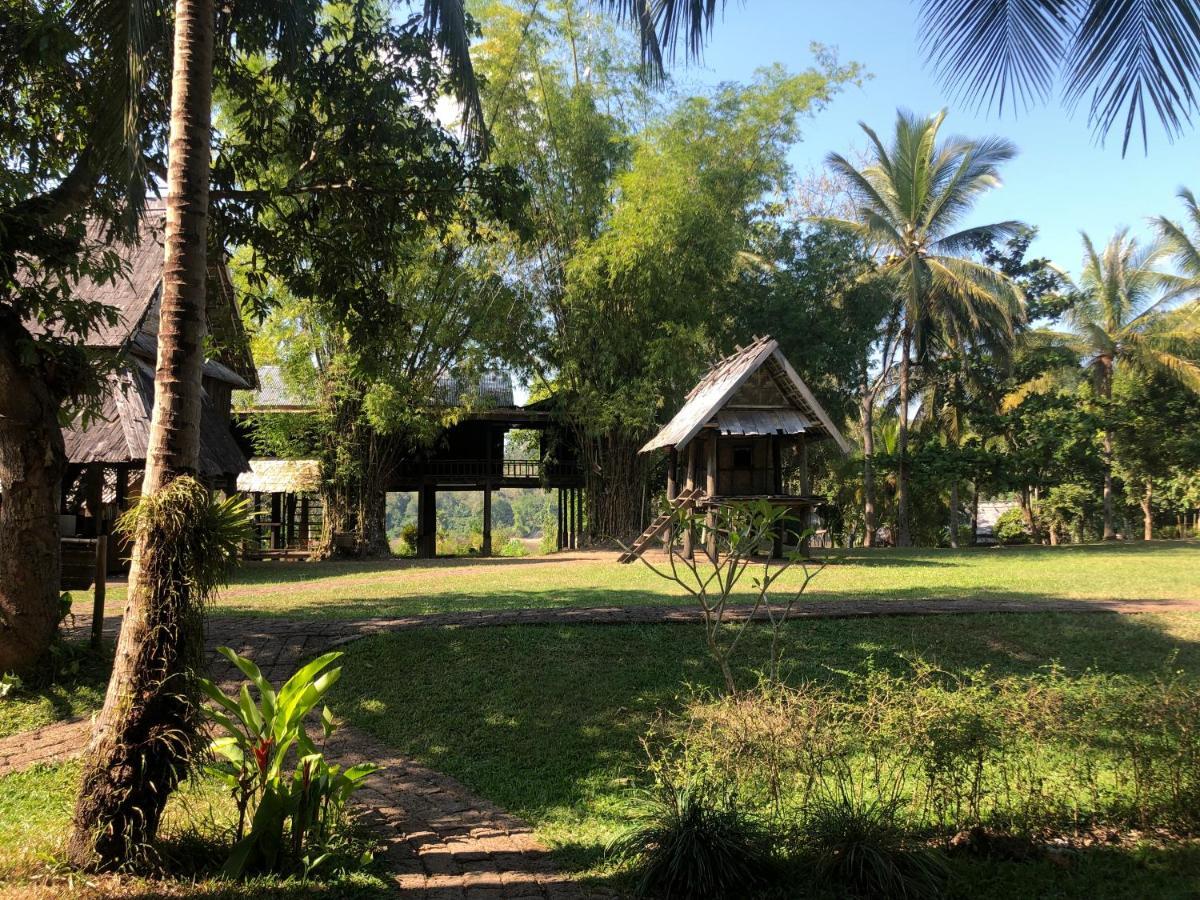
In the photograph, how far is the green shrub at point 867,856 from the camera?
3.32 m

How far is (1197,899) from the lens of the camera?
10.7ft

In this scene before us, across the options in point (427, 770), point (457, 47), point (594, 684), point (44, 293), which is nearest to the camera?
point (427, 770)

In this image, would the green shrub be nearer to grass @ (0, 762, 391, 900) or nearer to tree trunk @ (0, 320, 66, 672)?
grass @ (0, 762, 391, 900)

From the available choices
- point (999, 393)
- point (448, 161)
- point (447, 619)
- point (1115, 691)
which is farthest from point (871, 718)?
point (999, 393)

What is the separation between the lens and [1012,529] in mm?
29219

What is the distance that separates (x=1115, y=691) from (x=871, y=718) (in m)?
1.34

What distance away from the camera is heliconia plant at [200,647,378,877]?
3.43 metres

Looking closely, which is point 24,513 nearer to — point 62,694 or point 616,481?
point 62,694

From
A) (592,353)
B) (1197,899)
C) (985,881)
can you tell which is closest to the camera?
(1197,899)

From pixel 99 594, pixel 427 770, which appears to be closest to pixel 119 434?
pixel 99 594

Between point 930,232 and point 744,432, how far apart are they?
11.0m

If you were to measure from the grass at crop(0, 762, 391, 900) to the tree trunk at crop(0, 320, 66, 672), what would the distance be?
2246 mm

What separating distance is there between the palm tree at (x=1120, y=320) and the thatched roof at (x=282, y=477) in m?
21.4

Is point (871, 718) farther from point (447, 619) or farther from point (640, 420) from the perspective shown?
point (640, 420)
